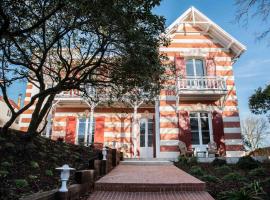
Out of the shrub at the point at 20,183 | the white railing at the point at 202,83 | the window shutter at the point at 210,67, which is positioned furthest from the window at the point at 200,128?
the shrub at the point at 20,183

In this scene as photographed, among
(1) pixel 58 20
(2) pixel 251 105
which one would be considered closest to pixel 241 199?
(1) pixel 58 20

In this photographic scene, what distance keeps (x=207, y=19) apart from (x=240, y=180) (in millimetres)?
11015

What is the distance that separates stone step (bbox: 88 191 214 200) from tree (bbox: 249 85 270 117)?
23.7ft

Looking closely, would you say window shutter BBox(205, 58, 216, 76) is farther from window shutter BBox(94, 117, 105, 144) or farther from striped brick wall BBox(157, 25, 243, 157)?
window shutter BBox(94, 117, 105, 144)

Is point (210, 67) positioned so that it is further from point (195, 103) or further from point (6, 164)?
point (6, 164)

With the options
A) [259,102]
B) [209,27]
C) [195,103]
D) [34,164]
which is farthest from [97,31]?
[209,27]

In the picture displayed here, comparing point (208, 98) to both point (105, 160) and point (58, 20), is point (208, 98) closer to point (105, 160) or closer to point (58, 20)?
point (105, 160)

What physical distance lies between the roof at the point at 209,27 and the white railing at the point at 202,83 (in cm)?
266

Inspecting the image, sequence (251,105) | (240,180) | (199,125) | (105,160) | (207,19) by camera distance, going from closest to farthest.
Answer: (240,180) → (105,160) → (251,105) → (199,125) → (207,19)

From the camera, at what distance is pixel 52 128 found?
14102 mm

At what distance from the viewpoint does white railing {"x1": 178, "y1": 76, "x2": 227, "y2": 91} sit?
12.8 meters

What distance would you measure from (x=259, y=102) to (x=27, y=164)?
9828 mm

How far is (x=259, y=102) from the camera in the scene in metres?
10.6

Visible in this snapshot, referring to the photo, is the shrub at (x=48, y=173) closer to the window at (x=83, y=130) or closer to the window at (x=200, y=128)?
the window at (x=83, y=130)
